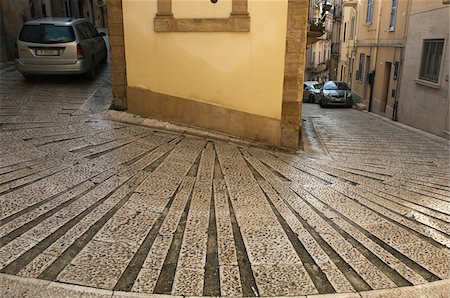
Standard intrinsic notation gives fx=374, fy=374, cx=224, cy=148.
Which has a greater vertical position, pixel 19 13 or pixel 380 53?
pixel 19 13

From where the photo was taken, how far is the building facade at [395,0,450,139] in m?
10.4

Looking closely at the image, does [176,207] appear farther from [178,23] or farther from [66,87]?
[66,87]

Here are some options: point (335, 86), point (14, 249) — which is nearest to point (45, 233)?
point (14, 249)

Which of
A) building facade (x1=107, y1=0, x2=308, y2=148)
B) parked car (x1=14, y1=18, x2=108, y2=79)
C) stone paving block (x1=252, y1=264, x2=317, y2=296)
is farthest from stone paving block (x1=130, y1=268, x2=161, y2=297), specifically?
parked car (x1=14, y1=18, x2=108, y2=79)

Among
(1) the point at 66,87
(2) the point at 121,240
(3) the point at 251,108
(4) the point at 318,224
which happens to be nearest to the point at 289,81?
(3) the point at 251,108

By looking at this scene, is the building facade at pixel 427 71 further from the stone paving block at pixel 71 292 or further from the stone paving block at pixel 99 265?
the stone paving block at pixel 71 292

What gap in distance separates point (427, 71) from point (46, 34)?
10816 millimetres

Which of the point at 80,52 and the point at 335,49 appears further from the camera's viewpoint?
the point at 335,49

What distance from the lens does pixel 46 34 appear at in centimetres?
834

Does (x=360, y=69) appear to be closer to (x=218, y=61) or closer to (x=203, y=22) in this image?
(x=218, y=61)

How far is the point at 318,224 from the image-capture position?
3746 millimetres

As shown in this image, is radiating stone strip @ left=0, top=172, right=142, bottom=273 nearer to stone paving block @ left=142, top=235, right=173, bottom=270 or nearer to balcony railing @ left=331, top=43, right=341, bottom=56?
stone paving block @ left=142, top=235, right=173, bottom=270

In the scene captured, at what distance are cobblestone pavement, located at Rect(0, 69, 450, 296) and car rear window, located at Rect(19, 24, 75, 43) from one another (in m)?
2.17

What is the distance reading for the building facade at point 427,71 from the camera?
1035cm
